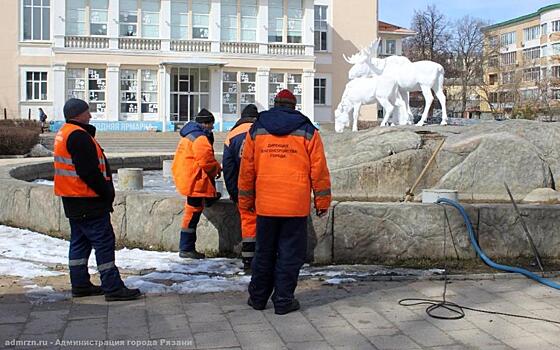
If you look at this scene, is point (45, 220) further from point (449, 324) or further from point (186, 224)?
point (449, 324)

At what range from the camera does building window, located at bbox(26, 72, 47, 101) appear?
165 ft

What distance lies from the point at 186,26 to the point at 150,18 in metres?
2.54

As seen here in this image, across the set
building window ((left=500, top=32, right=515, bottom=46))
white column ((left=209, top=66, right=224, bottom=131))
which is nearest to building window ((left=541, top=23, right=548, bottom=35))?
building window ((left=500, top=32, right=515, bottom=46))

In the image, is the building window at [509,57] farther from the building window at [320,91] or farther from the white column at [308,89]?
the white column at [308,89]

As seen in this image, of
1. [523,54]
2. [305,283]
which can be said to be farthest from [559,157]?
[523,54]

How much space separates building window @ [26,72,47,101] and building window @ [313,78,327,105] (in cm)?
2050

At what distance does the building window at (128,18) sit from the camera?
48875mm

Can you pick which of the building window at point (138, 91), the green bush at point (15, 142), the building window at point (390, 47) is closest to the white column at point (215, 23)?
the building window at point (138, 91)

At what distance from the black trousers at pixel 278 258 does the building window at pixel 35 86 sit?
4753 cm

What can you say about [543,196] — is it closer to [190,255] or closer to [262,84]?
[190,255]

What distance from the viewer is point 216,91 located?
1983 inches

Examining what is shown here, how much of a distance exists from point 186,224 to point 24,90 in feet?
150

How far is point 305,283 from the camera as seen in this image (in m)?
7.11

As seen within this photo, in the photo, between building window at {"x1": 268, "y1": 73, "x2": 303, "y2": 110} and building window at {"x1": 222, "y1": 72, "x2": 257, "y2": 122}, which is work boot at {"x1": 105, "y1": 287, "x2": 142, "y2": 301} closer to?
building window at {"x1": 222, "y1": 72, "x2": 257, "y2": 122}
